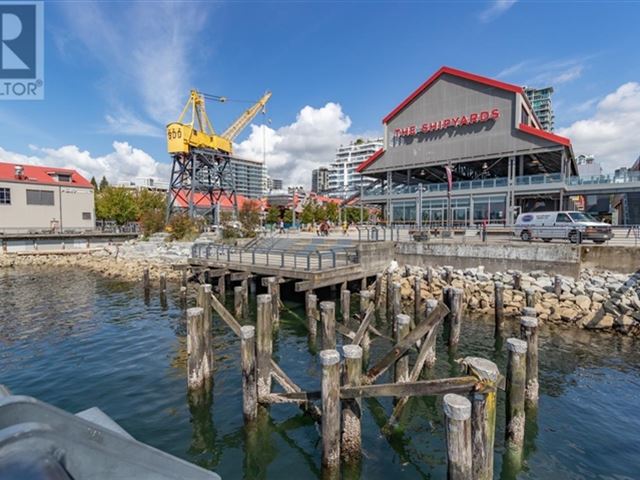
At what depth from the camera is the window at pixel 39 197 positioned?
4112 cm

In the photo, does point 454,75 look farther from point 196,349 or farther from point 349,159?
point 349,159

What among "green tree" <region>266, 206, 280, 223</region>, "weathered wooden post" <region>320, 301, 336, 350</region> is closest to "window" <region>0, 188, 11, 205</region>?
"green tree" <region>266, 206, 280, 223</region>

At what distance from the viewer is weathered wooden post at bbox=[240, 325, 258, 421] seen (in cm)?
666

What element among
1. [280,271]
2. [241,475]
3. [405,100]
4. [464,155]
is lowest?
[241,475]

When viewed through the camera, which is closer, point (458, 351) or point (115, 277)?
point (458, 351)

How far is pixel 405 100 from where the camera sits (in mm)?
36938

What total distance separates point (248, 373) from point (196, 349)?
69.4 inches

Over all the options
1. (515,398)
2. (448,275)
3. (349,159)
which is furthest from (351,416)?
(349,159)

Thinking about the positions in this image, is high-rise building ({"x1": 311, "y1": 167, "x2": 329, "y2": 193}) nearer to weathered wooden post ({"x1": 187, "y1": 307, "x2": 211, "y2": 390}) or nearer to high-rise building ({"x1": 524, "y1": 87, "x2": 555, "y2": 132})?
high-rise building ({"x1": 524, "y1": 87, "x2": 555, "y2": 132})

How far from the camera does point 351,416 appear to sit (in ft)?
18.6

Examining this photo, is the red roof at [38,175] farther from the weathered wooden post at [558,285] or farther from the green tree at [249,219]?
the weathered wooden post at [558,285]

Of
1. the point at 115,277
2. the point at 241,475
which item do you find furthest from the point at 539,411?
the point at 115,277

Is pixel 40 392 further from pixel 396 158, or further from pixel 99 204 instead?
pixel 99 204

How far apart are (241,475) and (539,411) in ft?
21.0
